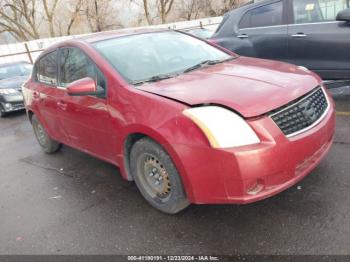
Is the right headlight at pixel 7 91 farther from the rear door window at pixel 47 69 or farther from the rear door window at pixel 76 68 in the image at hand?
the rear door window at pixel 76 68

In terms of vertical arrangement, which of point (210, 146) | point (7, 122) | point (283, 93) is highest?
point (283, 93)

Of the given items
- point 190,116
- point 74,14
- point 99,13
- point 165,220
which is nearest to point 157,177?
point 165,220

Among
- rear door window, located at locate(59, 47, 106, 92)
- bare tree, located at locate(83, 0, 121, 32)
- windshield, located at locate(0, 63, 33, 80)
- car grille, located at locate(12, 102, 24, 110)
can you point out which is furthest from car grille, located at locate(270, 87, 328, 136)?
bare tree, located at locate(83, 0, 121, 32)

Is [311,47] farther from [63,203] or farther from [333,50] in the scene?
[63,203]

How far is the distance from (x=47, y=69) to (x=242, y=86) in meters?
3.01

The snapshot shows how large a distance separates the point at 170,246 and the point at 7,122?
7652 mm

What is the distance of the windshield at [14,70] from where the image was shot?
1171 centimetres

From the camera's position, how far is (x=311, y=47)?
Answer: 6.02m

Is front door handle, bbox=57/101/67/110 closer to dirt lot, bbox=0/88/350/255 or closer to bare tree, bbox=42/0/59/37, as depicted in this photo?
dirt lot, bbox=0/88/350/255

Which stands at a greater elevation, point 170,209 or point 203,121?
point 203,121

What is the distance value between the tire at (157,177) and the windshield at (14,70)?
9.29m

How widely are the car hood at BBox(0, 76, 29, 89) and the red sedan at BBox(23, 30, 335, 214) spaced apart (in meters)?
6.50

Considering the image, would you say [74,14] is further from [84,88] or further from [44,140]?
[84,88]

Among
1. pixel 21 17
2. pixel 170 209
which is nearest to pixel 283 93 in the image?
pixel 170 209
